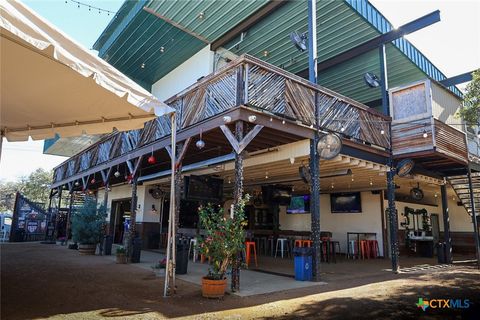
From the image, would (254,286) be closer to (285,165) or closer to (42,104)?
(285,165)

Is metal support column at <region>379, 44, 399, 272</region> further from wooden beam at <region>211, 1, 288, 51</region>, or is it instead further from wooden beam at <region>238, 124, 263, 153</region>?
wooden beam at <region>238, 124, 263, 153</region>

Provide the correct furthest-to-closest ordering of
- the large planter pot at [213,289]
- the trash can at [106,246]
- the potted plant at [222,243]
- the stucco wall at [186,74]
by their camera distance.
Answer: the stucco wall at [186,74] < the trash can at [106,246] < the potted plant at [222,243] < the large planter pot at [213,289]

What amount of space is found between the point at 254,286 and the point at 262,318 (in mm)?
2196

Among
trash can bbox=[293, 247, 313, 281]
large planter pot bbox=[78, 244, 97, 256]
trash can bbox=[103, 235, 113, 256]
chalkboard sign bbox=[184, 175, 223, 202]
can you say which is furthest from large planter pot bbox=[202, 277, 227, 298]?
large planter pot bbox=[78, 244, 97, 256]

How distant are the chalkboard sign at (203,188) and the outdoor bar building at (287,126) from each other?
3 cm

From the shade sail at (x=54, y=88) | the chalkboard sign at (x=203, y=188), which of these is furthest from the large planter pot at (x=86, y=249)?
the shade sail at (x=54, y=88)

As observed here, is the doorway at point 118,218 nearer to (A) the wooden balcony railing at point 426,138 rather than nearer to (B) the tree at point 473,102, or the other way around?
(A) the wooden balcony railing at point 426,138

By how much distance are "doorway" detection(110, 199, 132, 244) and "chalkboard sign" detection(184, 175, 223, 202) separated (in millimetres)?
10456

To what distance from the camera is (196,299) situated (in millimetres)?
5598

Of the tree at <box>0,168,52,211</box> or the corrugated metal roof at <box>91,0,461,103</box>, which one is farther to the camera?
the tree at <box>0,168,52,211</box>

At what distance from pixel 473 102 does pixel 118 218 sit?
17.3 m

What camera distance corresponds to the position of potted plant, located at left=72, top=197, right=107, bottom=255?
39.4 ft

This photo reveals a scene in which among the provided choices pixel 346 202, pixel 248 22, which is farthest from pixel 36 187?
pixel 248 22

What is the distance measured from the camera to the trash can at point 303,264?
7.36 m
